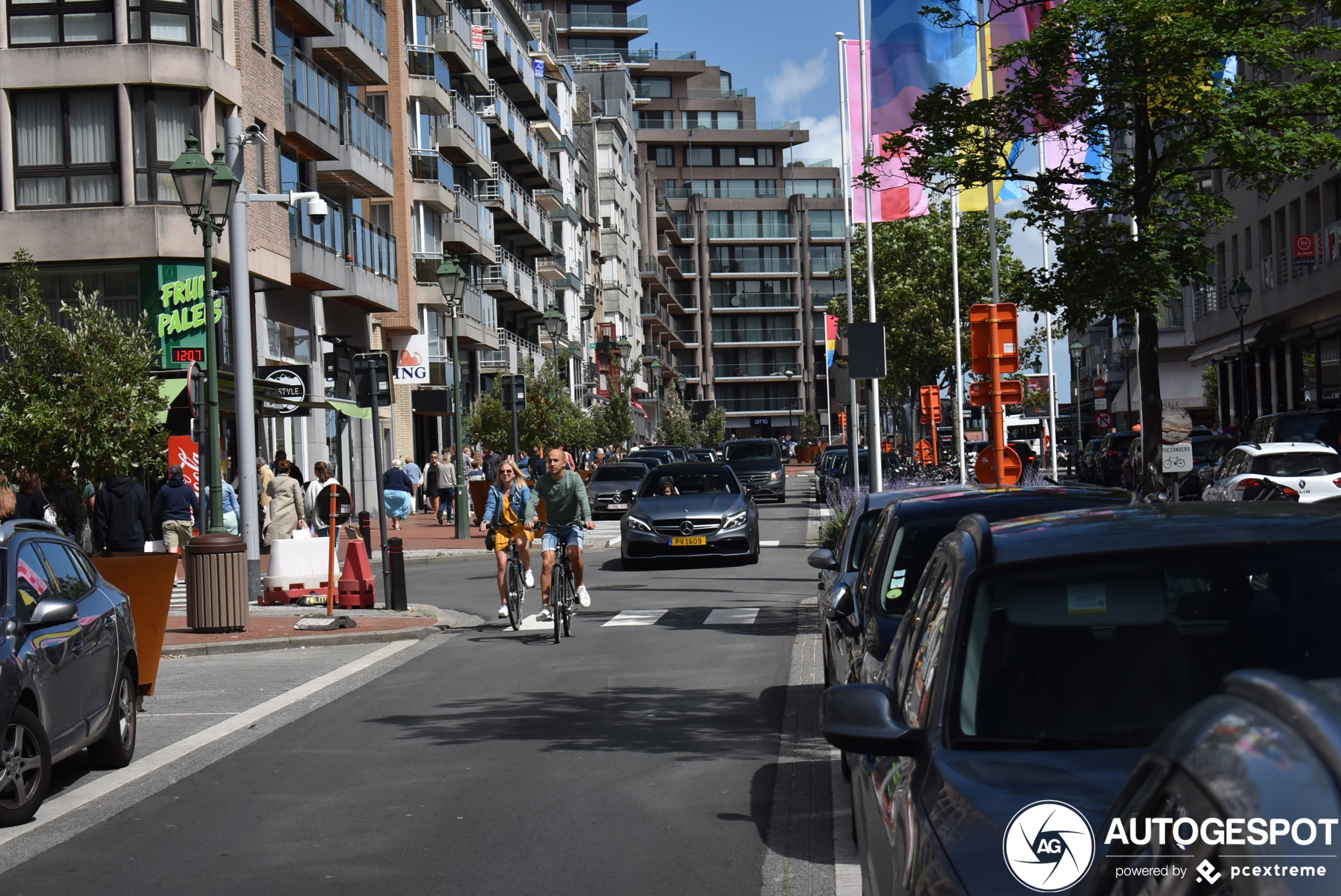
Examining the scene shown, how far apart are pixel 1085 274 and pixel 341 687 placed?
7.77 metres

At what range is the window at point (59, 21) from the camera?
29.0m

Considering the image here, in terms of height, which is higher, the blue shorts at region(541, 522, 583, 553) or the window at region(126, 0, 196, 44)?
the window at region(126, 0, 196, 44)

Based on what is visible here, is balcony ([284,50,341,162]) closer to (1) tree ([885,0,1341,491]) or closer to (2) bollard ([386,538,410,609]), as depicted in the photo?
(2) bollard ([386,538,410,609])

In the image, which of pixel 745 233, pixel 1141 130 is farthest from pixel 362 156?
pixel 745 233

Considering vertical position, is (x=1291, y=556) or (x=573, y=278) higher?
(x=573, y=278)

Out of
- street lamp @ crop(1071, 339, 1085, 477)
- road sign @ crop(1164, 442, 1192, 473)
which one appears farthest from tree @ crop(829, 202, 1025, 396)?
road sign @ crop(1164, 442, 1192, 473)

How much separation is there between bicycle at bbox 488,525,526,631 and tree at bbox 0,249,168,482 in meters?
8.05

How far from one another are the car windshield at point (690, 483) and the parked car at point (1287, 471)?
7.24m

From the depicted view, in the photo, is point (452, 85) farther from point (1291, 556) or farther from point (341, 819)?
point (1291, 556)

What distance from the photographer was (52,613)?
7844mm

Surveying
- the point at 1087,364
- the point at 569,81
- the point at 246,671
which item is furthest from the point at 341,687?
the point at 1087,364

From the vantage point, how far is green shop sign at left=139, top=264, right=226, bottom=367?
1145 inches

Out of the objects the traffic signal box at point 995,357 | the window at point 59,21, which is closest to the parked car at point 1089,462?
the window at point 59,21

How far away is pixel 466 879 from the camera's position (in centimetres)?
624
